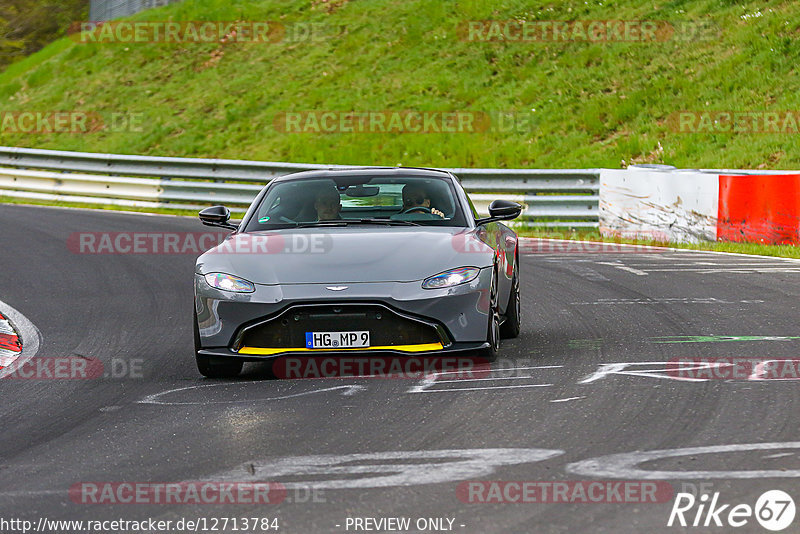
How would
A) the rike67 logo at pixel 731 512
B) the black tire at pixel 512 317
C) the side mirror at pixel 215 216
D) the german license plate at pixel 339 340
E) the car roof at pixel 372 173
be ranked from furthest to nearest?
the car roof at pixel 372 173 → the black tire at pixel 512 317 → the side mirror at pixel 215 216 → the german license plate at pixel 339 340 → the rike67 logo at pixel 731 512

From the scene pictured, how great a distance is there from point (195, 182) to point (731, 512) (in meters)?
21.1

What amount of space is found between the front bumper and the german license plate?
0.10 feet

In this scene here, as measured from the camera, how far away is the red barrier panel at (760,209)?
1619cm

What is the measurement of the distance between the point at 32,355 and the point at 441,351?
3352mm

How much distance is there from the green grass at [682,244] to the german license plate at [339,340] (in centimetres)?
945

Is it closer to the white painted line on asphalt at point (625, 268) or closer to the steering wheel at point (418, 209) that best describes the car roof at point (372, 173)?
the steering wheel at point (418, 209)

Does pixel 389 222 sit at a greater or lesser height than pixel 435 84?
lesser

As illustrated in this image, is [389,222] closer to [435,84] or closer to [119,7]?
[435,84]

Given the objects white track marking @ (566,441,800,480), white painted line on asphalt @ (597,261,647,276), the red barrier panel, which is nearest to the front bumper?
white track marking @ (566,441,800,480)

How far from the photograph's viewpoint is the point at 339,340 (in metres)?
7.59

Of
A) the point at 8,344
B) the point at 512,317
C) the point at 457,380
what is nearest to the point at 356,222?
the point at 512,317

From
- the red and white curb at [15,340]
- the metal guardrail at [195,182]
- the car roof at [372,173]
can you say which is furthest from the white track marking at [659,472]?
the metal guardrail at [195,182]

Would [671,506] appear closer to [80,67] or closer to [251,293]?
[251,293]

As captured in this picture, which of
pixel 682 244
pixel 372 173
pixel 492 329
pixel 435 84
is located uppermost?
pixel 435 84
